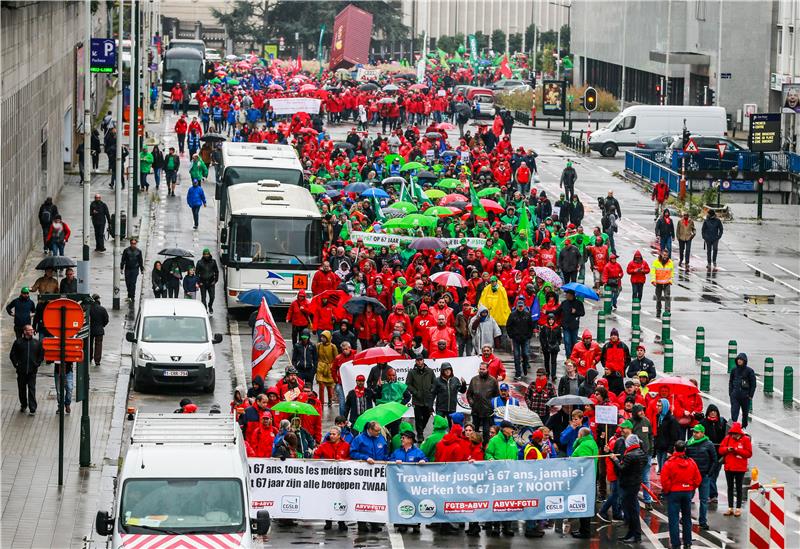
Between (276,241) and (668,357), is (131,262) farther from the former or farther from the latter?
(668,357)

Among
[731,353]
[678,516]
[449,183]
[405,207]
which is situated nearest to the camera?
[678,516]

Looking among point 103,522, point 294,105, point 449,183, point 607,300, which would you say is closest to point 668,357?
point 607,300

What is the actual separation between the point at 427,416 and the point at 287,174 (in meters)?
17.9

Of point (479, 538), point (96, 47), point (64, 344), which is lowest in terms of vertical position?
point (479, 538)

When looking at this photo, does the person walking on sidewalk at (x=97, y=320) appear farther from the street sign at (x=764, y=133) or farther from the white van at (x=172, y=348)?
the street sign at (x=764, y=133)

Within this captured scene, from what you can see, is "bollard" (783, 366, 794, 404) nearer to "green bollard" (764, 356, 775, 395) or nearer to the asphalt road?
the asphalt road

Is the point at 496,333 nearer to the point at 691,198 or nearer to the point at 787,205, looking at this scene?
the point at 691,198

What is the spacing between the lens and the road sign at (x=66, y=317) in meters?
22.0

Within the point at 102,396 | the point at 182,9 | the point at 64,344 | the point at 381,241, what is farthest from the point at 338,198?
the point at 182,9

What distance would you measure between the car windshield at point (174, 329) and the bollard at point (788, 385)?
393 inches

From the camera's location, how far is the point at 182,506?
56.7 feet

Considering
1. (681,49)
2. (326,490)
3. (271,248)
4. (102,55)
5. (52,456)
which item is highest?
(681,49)

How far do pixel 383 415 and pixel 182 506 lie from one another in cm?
512

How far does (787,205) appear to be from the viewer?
196 feet
